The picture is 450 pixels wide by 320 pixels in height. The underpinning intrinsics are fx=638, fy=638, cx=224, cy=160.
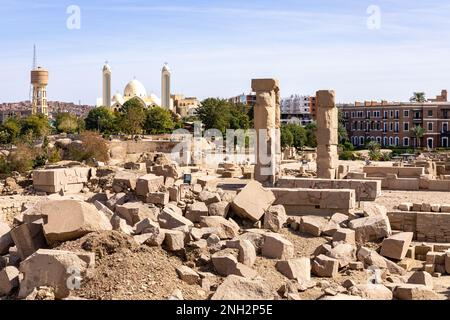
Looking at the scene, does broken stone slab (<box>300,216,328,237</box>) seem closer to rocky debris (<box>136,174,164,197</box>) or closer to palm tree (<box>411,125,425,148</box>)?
rocky debris (<box>136,174,164,197</box>)

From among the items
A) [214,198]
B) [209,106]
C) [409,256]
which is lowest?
[409,256]

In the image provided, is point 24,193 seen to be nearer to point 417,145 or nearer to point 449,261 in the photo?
point 449,261

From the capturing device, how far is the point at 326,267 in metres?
10.4

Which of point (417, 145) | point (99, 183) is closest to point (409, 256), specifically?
point (99, 183)

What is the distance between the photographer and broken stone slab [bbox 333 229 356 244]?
39.0 ft

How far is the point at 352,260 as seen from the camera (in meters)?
11.1

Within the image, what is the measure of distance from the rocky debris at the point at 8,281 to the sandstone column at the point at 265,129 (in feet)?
39.3

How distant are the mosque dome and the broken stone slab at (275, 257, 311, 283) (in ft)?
287

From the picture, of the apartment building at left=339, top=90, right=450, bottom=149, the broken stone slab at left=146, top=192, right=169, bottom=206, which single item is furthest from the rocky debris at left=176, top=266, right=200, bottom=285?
the apartment building at left=339, top=90, right=450, bottom=149

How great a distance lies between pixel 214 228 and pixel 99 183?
9.49 m

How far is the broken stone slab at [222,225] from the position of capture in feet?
37.6

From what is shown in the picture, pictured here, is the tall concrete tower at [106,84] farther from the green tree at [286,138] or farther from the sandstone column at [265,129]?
the sandstone column at [265,129]

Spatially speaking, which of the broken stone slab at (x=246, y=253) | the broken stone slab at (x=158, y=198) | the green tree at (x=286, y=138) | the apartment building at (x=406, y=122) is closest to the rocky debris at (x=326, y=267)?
the broken stone slab at (x=246, y=253)

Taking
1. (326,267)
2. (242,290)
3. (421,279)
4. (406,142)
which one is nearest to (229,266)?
(242,290)
